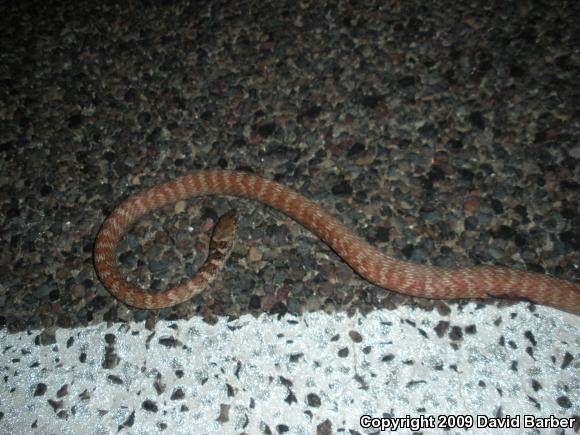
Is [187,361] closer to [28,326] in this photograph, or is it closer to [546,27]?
[28,326]

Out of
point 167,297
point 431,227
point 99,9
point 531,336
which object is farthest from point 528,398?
point 99,9

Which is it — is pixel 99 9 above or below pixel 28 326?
above

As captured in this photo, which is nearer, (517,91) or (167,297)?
(167,297)

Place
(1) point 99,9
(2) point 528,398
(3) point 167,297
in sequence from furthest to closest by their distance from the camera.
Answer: (1) point 99,9, (3) point 167,297, (2) point 528,398

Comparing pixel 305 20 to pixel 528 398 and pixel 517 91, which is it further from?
pixel 528 398

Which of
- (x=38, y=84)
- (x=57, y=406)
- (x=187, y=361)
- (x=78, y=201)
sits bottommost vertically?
(x=57, y=406)

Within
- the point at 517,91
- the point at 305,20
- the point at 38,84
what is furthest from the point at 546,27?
the point at 38,84

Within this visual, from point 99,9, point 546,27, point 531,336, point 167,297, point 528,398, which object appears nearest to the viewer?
point 528,398
